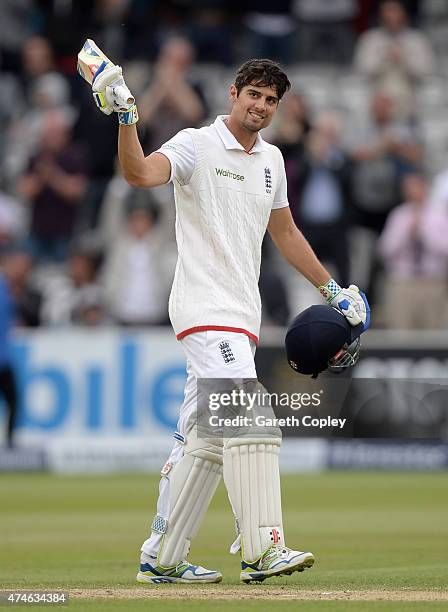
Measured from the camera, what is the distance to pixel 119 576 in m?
7.21

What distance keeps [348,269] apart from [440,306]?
102 centimetres

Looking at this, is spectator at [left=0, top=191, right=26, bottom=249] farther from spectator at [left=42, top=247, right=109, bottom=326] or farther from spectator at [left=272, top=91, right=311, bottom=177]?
spectator at [left=272, top=91, right=311, bottom=177]

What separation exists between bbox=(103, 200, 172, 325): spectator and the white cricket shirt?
9.45 metres

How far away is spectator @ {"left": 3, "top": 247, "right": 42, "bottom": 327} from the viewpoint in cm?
1633

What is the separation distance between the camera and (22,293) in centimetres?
1645

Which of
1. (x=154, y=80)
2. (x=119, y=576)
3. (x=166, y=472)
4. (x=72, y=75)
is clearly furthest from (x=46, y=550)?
(x=72, y=75)

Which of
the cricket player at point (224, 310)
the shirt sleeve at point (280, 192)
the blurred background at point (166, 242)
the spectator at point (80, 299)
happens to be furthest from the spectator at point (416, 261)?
the cricket player at point (224, 310)

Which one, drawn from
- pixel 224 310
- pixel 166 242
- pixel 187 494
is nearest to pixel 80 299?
pixel 166 242

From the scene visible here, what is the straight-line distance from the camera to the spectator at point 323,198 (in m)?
15.9

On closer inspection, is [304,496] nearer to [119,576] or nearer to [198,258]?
[119,576]

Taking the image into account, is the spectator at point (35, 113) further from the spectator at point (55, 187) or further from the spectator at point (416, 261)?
the spectator at point (416, 261)

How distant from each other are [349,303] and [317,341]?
38 centimetres

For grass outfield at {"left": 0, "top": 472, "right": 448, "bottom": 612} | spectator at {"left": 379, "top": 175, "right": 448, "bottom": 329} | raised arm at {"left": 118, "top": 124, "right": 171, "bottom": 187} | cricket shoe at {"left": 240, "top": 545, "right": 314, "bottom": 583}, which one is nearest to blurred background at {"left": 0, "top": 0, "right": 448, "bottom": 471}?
spectator at {"left": 379, "top": 175, "right": 448, "bottom": 329}

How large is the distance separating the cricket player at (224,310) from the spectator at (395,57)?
11291 mm
